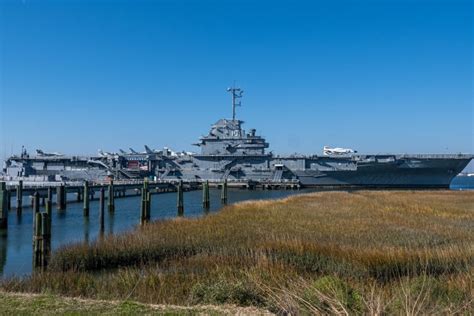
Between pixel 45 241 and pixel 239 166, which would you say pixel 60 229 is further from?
pixel 239 166

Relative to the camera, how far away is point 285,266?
10422 mm

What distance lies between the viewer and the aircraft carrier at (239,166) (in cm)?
6519

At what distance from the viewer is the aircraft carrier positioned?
6519cm

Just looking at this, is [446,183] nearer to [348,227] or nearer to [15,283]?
[348,227]

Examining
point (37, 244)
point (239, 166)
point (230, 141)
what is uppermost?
point (230, 141)

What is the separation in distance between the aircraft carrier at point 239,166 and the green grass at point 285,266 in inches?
1833

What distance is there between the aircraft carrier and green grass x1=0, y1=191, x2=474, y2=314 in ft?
153

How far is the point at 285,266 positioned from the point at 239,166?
61903 mm

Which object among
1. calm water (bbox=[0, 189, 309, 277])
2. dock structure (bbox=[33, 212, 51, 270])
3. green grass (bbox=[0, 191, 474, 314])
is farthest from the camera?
calm water (bbox=[0, 189, 309, 277])

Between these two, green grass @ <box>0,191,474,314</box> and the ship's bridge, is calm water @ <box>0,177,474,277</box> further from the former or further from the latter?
the ship's bridge

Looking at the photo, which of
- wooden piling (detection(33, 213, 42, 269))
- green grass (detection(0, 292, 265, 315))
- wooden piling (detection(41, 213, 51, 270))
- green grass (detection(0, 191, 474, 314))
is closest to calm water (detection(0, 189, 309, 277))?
wooden piling (detection(33, 213, 42, 269))

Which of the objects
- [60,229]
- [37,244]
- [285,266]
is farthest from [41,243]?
[60,229]

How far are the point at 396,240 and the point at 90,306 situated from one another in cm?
970

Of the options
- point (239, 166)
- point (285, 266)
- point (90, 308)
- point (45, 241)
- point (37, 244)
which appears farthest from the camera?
point (239, 166)
